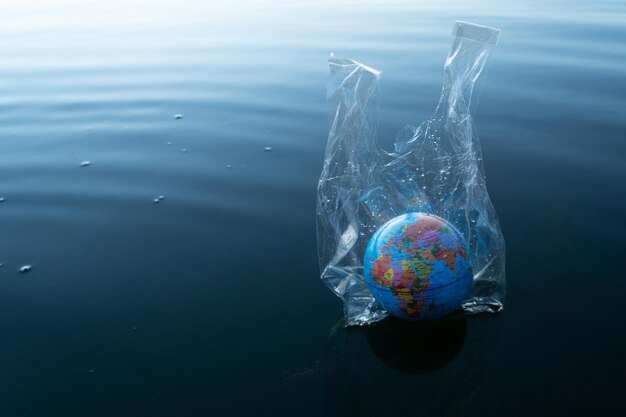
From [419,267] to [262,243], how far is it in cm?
151

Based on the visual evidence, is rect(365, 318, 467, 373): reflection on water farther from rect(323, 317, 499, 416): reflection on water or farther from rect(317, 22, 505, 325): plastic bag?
rect(317, 22, 505, 325): plastic bag

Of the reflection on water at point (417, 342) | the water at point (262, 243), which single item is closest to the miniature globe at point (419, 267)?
the reflection on water at point (417, 342)

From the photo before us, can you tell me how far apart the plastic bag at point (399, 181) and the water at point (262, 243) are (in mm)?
220

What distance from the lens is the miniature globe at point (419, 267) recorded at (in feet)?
10.6

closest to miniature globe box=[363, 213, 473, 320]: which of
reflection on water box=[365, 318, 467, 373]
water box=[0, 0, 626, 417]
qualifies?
reflection on water box=[365, 318, 467, 373]

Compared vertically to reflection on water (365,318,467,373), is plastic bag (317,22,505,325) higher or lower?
higher

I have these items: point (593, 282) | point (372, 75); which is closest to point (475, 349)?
point (593, 282)

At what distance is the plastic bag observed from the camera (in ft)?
11.7

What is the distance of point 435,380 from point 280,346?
2.67 feet

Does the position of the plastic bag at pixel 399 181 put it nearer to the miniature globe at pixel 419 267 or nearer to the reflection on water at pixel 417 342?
the reflection on water at pixel 417 342

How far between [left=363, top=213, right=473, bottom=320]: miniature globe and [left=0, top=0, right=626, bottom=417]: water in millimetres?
206

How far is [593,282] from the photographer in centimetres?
375

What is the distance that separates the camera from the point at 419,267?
10.6 ft

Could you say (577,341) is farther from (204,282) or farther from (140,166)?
(140,166)
